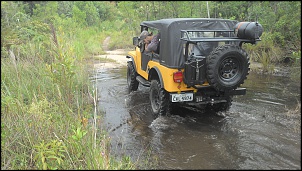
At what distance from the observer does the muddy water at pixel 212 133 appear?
13.6 feet

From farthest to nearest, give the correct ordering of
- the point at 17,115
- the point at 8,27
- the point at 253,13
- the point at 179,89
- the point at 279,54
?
the point at 253,13, the point at 279,54, the point at 8,27, the point at 179,89, the point at 17,115

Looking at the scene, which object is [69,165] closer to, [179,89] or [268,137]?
[179,89]

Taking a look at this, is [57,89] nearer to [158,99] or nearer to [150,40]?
[158,99]

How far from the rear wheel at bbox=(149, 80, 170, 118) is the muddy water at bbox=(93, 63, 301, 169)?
0.17 m

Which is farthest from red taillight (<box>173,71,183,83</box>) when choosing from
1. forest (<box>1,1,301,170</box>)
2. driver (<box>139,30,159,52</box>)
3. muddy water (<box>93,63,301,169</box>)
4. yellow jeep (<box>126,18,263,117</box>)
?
forest (<box>1,1,301,170</box>)

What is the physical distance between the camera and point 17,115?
12.9 feet

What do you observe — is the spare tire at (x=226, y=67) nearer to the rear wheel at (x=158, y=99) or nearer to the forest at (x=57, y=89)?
the rear wheel at (x=158, y=99)

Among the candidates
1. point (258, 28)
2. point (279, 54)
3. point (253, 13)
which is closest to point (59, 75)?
point (258, 28)

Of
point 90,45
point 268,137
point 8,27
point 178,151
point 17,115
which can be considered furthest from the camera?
point 90,45

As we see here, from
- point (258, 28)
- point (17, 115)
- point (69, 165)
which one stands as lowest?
point (69, 165)

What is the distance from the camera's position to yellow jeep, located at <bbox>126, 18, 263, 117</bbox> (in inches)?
202

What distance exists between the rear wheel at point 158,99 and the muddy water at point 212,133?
6.7 inches

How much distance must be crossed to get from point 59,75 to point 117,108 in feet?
6.89

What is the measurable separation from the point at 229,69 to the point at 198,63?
581 mm
